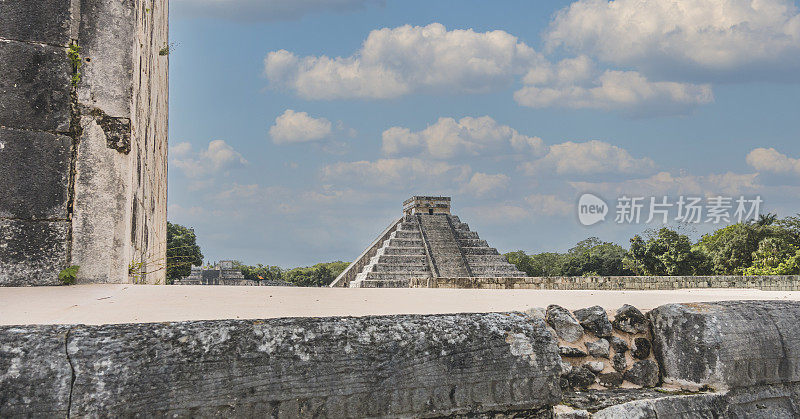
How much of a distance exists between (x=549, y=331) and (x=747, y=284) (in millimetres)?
13017

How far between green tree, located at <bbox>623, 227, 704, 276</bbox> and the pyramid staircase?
6447 mm

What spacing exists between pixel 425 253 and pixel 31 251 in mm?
36073

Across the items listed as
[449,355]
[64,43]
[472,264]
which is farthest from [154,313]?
[472,264]

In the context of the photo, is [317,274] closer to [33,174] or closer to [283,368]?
[33,174]

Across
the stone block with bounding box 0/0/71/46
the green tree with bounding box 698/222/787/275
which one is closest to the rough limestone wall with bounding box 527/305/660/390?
the stone block with bounding box 0/0/71/46

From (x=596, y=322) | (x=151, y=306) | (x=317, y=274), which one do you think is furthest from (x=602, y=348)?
A: (x=317, y=274)

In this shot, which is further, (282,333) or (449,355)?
(449,355)

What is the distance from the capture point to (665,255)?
32.2m

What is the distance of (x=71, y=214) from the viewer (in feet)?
11.7

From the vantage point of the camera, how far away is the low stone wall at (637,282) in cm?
1280

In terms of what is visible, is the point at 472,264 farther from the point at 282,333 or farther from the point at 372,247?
the point at 282,333

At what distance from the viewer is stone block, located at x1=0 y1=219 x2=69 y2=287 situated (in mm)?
3375

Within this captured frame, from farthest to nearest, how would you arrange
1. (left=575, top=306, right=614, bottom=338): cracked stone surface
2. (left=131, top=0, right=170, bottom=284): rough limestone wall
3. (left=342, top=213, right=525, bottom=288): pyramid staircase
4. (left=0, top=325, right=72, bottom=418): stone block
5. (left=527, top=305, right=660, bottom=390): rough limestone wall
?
(left=342, top=213, right=525, bottom=288): pyramid staircase < (left=131, top=0, right=170, bottom=284): rough limestone wall < (left=575, top=306, right=614, bottom=338): cracked stone surface < (left=527, top=305, right=660, bottom=390): rough limestone wall < (left=0, top=325, right=72, bottom=418): stone block

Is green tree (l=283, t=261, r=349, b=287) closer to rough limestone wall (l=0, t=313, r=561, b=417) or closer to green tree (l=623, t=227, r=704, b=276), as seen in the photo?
green tree (l=623, t=227, r=704, b=276)
